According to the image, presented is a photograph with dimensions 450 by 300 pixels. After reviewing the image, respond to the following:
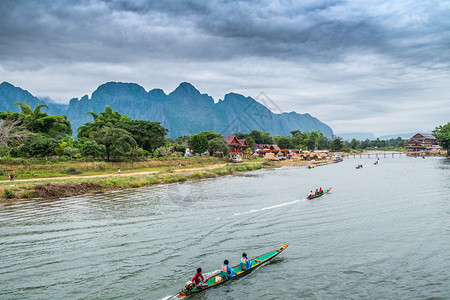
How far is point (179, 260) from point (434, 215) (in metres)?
24.7

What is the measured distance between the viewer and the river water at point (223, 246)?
14.2 m

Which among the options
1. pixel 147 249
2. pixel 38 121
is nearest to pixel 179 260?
pixel 147 249

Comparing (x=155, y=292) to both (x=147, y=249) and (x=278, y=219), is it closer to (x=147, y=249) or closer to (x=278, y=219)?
Result: (x=147, y=249)

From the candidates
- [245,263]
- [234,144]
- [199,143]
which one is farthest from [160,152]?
[245,263]

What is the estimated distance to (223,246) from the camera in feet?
63.2

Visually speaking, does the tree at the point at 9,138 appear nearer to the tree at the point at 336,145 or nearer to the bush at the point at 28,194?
the bush at the point at 28,194

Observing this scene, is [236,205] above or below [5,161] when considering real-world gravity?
below

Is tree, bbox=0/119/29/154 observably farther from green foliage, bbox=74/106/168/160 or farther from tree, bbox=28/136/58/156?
green foliage, bbox=74/106/168/160

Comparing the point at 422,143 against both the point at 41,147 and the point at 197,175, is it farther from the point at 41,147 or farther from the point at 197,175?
the point at 41,147

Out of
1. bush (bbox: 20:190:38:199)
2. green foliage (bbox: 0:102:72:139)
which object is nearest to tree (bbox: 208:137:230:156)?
green foliage (bbox: 0:102:72:139)

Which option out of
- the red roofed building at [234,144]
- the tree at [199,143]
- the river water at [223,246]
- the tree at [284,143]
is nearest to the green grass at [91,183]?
the river water at [223,246]

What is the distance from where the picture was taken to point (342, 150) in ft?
598

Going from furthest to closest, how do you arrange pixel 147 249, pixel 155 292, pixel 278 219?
1. pixel 278 219
2. pixel 147 249
3. pixel 155 292

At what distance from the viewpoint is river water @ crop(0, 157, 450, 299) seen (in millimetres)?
14211
